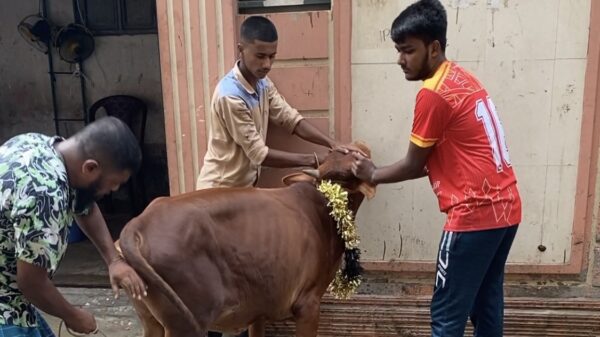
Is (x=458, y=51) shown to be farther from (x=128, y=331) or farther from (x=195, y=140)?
(x=128, y=331)

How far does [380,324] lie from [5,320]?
2.26 meters

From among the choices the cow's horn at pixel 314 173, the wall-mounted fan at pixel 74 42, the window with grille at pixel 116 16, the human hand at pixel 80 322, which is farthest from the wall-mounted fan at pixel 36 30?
the human hand at pixel 80 322

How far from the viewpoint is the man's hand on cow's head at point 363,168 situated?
270 centimetres

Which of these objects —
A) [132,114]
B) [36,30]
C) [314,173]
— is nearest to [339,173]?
[314,173]

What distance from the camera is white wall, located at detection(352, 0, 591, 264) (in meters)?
3.27

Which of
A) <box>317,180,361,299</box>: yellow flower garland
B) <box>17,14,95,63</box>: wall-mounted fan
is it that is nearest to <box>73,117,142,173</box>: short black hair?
<box>317,180,361,299</box>: yellow flower garland

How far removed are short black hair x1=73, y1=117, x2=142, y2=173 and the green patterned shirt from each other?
87mm

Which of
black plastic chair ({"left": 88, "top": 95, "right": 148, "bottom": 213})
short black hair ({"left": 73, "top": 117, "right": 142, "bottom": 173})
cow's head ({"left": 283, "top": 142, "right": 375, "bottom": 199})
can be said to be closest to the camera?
short black hair ({"left": 73, "top": 117, "right": 142, "bottom": 173})

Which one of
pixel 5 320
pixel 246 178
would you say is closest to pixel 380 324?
pixel 246 178

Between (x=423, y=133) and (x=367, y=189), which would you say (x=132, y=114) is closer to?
(x=367, y=189)

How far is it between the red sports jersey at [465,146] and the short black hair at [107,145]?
3.60 ft

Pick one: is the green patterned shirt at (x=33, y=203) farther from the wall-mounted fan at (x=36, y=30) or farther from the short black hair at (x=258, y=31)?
the wall-mounted fan at (x=36, y=30)

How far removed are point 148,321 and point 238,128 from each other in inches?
39.6

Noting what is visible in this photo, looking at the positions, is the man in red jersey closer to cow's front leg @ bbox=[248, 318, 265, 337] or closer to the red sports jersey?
the red sports jersey
